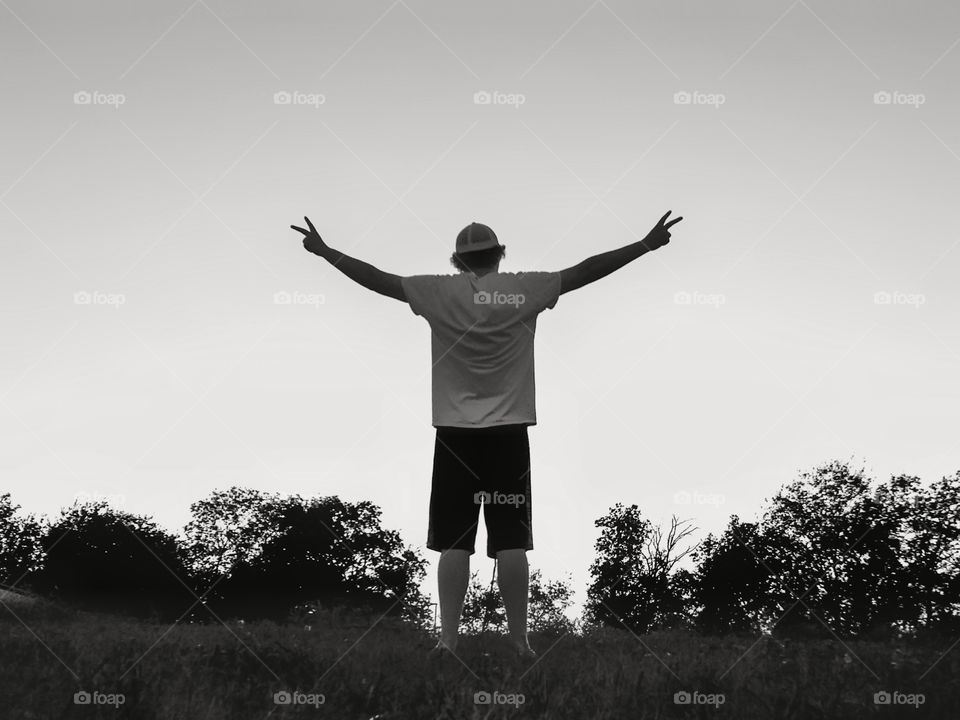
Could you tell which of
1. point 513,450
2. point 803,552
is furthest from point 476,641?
point 803,552

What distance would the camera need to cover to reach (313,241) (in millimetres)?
7176

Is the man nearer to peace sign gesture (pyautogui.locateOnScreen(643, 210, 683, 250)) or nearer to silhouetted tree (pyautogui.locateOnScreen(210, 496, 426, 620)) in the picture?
peace sign gesture (pyautogui.locateOnScreen(643, 210, 683, 250))

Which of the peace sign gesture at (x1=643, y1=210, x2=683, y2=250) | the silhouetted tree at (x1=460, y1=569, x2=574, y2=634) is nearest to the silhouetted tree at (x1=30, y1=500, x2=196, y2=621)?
the silhouetted tree at (x1=460, y1=569, x2=574, y2=634)

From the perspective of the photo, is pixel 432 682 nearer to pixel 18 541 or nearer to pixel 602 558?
pixel 602 558

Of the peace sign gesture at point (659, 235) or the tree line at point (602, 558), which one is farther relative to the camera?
the tree line at point (602, 558)

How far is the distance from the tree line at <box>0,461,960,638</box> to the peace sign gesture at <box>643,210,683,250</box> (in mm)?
19453

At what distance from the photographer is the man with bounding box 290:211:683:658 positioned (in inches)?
255

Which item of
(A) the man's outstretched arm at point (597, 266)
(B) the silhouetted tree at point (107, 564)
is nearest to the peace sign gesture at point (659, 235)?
(A) the man's outstretched arm at point (597, 266)

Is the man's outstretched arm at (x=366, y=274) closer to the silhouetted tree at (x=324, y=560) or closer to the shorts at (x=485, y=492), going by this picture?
the shorts at (x=485, y=492)

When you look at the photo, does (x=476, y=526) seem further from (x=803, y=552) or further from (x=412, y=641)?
(x=803, y=552)

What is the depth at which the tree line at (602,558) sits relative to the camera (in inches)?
1192

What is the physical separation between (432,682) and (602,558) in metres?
24.8

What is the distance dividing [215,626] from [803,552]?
34.6 m

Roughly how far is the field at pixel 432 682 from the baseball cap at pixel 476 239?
9.85 ft
